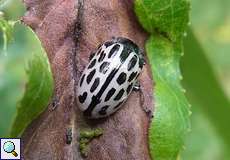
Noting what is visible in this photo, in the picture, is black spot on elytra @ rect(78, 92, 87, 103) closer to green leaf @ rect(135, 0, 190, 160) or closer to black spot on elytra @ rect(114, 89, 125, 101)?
black spot on elytra @ rect(114, 89, 125, 101)

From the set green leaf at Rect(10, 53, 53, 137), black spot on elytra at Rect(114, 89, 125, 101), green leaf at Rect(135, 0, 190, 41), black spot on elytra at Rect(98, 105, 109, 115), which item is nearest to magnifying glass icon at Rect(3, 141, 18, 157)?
green leaf at Rect(10, 53, 53, 137)

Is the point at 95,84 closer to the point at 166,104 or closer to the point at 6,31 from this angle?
the point at 166,104

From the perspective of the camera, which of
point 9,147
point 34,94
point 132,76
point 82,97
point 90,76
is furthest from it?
point 132,76

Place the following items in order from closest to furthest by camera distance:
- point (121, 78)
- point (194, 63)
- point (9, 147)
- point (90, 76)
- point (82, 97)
Answer: point (9, 147)
point (82, 97)
point (90, 76)
point (121, 78)
point (194, 63)

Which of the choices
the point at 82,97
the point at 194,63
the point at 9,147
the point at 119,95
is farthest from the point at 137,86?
the point at 194,63

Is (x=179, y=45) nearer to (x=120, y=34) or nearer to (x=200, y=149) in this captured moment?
(x=120, y=34)

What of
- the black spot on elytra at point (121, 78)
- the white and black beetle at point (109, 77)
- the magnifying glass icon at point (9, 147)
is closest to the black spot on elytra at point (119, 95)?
the white and black beetle at point (109, 77)

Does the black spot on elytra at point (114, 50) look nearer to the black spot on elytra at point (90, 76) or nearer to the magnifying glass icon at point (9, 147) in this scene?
the black spot on elytra at point (90, 76)
